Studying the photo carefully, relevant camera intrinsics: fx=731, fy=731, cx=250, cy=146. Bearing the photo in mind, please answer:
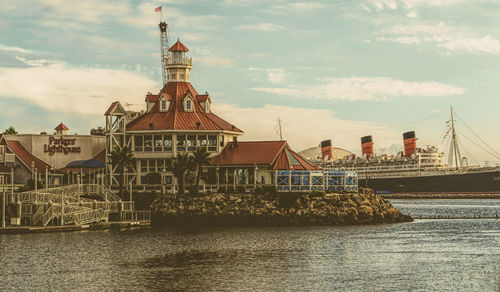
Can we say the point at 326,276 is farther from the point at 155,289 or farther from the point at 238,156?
the point at 238,156

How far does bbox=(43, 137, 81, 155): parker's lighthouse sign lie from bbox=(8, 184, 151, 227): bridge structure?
713 inches

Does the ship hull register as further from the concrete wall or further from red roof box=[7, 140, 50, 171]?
red roof box=[7, 140, 50, 171]

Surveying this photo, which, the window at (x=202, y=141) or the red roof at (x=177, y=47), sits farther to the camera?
the red roof at (x=177, y=47)

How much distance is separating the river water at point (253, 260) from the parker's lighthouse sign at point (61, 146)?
95.3 feet

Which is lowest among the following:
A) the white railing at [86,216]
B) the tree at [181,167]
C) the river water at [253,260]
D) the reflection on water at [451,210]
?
the river water at [253,260]

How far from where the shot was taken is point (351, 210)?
7650 centimetres

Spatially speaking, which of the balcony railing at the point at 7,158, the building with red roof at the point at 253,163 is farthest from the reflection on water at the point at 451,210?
the balcony railing at the point at 7,158

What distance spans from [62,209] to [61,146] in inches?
1087

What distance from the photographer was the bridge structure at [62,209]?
68125 millimetres

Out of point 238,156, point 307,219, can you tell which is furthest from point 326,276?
point 238,156

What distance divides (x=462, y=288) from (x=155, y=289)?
1638cm

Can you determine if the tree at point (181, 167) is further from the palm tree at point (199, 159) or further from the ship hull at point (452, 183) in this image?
the ship hull at point (452, 183)

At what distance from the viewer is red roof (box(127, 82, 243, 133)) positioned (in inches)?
3359

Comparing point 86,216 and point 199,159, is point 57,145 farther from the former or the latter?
point 86,216
